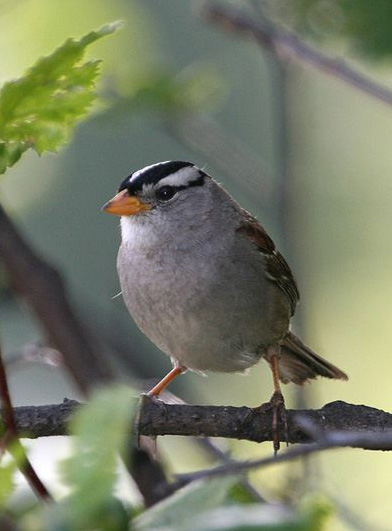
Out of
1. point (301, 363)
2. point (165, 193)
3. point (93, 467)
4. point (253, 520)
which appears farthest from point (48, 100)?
point (301, 363)

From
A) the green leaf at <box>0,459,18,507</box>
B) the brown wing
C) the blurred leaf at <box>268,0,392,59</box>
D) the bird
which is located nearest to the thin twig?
the green leaf at <box>0,459,18,507</box>

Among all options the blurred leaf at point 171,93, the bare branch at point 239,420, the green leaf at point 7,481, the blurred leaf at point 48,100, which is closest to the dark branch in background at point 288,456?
the green leaf at point 7,481

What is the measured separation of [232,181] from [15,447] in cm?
308

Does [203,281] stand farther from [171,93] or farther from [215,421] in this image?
[215,421]

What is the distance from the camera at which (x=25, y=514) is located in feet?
6.21

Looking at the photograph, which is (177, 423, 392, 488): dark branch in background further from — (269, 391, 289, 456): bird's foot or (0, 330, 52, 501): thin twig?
(269, 391, 289, 456): bird's foot

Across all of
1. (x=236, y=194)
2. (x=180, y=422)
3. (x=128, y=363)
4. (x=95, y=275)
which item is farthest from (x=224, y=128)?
(x=180, y=422)

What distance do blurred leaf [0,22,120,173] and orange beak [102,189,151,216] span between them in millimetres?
1872

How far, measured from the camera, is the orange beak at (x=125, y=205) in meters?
3.42

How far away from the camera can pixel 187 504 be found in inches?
38.5

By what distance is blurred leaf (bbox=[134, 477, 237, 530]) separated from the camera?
94 centimetres

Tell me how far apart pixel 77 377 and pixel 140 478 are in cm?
38

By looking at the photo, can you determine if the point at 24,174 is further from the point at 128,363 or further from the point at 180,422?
the point at 180,422

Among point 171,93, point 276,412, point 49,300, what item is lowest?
point 276,412
